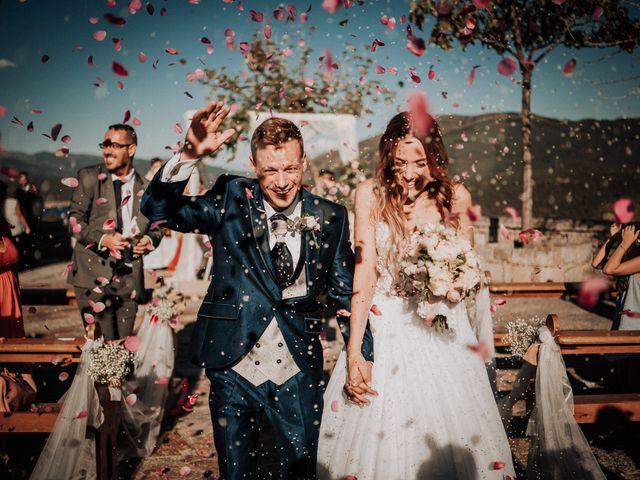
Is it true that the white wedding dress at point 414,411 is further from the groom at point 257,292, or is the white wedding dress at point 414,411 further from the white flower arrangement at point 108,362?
the white flower arrangement at point 108,362

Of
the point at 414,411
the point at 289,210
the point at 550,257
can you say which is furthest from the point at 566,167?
the point at 289,210

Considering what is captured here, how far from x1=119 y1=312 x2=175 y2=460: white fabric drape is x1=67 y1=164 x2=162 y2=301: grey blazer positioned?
0.41 m

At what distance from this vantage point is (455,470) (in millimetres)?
3209

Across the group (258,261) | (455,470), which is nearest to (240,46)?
(258,261)

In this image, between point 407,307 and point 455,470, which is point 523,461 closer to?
point 455,470

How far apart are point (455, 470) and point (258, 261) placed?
5.60 ft

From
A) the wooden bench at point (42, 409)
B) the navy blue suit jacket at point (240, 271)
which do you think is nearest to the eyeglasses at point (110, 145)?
the wooden bench at point (42, 409)

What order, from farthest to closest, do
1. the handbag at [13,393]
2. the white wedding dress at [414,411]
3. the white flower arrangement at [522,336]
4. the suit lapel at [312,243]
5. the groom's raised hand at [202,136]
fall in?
the white flower arrangement at [522,336] → the handbag at [13,393] → the white wedding dress at [414,411] → the suit lapel at [312,243] → the groom's raised hand at [202,136]

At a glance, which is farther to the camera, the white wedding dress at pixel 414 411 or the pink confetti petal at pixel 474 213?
the pink confetti petal at pixel 474 213

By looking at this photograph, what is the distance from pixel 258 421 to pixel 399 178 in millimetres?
1786

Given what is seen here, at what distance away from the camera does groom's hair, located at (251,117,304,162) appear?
2896 millimetres

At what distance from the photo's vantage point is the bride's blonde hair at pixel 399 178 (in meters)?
3.57

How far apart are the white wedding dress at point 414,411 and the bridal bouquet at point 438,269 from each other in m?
0.13

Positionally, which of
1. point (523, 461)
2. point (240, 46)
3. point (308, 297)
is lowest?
point (523, 461)
